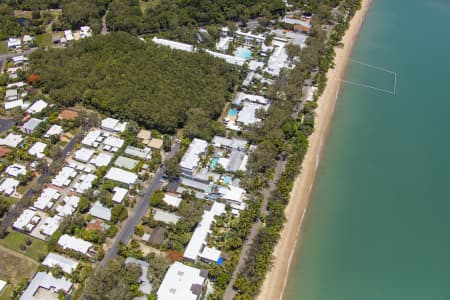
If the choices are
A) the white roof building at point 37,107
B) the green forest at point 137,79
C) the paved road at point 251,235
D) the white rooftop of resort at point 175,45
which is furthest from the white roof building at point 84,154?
the white rooftop of resort at point 175,45

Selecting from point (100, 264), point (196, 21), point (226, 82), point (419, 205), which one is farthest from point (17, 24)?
point (419, 205)

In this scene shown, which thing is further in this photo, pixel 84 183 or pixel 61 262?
pixel 84 183

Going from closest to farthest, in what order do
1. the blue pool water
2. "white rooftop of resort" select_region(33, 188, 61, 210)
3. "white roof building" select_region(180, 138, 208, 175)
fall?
"white rooftop of resort" select_region(33, 188, 61, 210), "white roof building" select_region(180, 138, 208, 175), the blue pool water

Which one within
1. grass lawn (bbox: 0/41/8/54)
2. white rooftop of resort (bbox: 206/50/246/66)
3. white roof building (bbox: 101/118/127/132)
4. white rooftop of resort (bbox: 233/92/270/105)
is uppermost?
white rooftop of resort (bbox: 206/50/246/66)

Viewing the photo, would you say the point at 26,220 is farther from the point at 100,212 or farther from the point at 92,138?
the point at 92,138

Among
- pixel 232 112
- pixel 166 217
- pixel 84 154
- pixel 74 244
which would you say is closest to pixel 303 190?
pixel 232 112

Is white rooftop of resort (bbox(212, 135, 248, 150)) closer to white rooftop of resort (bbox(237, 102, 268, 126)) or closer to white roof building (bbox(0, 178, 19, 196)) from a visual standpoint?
white rooftop of resort (bbox(237, 102, 268, 126))

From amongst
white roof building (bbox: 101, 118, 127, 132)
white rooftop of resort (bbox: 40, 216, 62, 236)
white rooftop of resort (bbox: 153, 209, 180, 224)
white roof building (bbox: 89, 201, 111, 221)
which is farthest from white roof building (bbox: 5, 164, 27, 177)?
white rooftop of resort (bbox: 153, 209, 180, 224)
